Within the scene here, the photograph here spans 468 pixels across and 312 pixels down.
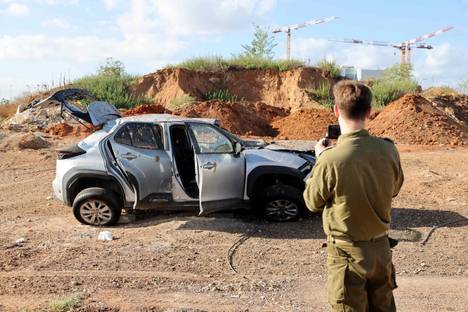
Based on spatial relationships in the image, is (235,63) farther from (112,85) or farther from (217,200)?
(217,200)

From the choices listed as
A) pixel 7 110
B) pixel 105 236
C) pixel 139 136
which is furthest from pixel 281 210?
pixel 7 110

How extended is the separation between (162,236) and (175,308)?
284cm

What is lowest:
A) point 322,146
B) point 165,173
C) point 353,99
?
point 165,173

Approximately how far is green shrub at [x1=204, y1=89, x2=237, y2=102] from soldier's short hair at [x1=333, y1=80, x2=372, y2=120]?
26165mm

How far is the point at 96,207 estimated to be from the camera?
880cm

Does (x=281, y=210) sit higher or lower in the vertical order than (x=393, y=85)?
lower

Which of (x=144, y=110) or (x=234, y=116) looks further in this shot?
(x=234, y=116)

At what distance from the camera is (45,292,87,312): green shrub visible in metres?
5.39

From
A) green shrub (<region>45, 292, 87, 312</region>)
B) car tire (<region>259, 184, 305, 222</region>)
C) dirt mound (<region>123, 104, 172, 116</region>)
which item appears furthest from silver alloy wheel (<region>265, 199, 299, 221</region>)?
dirt mound (<region>123, 104, 172, 116</region>)

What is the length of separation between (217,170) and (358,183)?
5047mm

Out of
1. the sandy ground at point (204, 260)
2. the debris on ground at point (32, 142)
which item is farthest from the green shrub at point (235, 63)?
the sandy ground at point (204, 260)

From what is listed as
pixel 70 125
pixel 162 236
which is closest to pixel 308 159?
pixel 162 236

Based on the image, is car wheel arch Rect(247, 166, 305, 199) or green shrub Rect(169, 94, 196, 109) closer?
car wheel arch Rect(247, 166, 305, 199)

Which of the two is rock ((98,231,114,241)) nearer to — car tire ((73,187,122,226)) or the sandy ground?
the sandy ground
